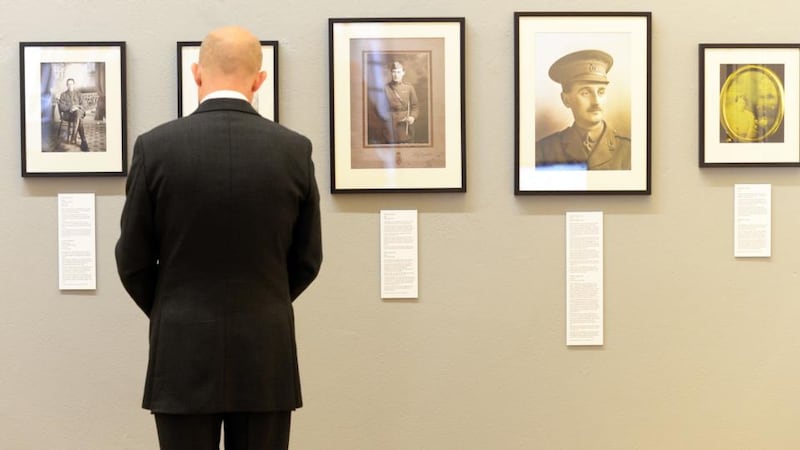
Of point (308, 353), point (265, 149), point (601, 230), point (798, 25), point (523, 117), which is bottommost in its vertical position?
point (308, 353)

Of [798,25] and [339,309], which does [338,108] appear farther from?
[798,25]

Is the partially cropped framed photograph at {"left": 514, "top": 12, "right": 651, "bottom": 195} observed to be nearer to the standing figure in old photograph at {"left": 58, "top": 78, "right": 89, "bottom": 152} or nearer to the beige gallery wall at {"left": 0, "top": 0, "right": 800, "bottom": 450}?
the beige gallery wall at {"left": 0, "top": 0, "right": 800, "bottom": 450}

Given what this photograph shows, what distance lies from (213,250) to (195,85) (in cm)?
130

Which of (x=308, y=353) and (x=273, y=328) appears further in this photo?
(x=308, y=353)

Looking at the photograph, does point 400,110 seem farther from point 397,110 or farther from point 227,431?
point 227,431

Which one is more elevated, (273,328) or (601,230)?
(601,230)

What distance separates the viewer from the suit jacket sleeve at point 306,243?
243cm

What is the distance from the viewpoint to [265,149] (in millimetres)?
2295

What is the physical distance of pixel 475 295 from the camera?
3.44 m

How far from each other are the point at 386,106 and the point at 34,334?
63.8 inches

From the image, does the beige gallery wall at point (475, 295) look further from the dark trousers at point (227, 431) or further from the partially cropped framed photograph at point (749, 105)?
the dark trousers at point (227, 431)

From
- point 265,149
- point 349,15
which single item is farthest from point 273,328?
point 349,15
